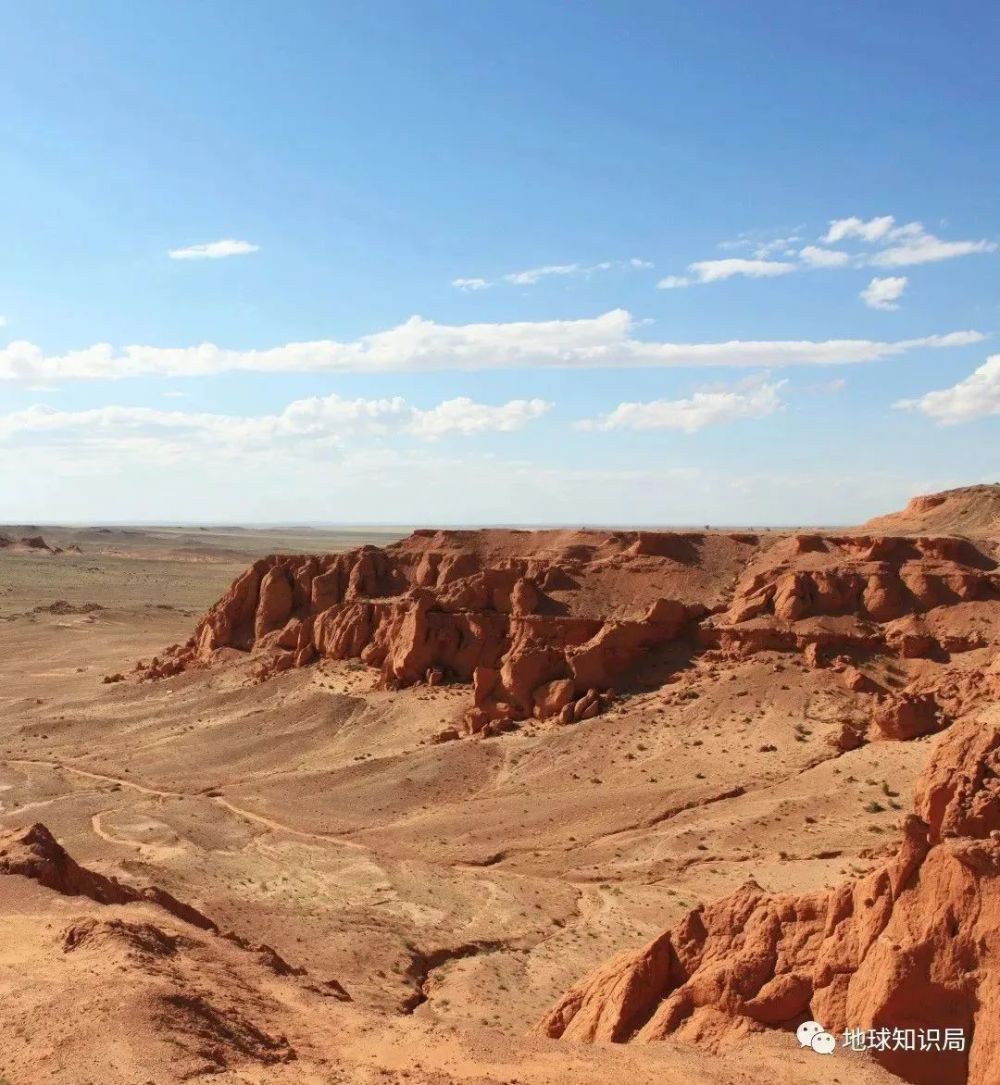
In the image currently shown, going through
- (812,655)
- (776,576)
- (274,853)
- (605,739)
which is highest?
Answer: (776,576)

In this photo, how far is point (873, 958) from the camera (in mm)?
12836

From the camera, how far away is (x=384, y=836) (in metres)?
29.5

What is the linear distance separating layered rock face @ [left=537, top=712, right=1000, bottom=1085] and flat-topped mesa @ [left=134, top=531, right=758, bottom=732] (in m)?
20.4

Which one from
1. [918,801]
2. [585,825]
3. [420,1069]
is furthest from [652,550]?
[420,1069]

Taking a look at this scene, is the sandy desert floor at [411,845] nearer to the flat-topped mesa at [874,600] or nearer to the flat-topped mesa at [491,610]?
the flat-topped mesa at [491,610]

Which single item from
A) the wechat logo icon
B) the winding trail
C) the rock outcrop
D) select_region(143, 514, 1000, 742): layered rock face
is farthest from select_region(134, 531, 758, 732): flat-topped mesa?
the wechat logo icon

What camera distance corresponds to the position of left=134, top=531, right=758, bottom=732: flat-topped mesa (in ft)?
122

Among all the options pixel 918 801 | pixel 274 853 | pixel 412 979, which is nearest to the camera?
pixel 918 801

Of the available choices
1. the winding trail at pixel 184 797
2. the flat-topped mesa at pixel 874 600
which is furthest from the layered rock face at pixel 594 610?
the winding trail at pixel 184 797

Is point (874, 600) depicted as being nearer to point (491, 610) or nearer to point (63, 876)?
point (491, 610)

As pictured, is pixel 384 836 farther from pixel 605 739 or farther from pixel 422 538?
pixel 422 538

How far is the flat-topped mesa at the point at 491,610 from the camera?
122 feet

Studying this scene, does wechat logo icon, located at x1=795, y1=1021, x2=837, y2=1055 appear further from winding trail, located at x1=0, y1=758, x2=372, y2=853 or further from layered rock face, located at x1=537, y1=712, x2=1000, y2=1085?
winding trail, located at x1=0, y1=758, x2=372, y2=853

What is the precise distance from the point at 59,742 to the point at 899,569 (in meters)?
32.6
